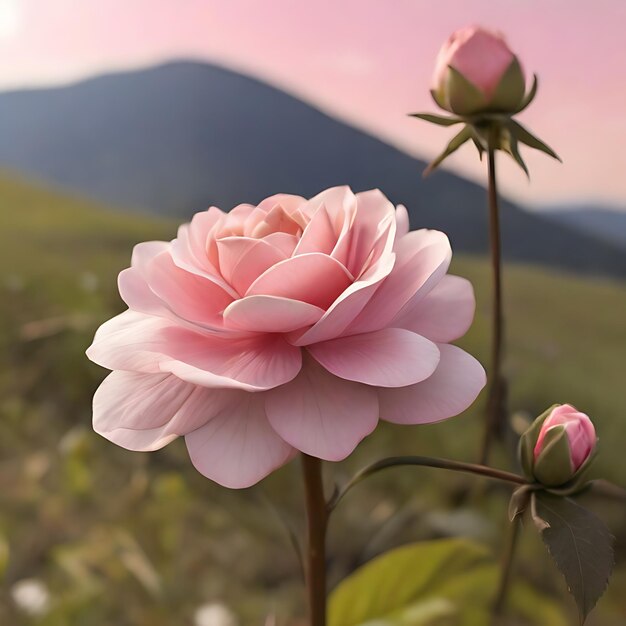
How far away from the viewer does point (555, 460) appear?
0.20 metres

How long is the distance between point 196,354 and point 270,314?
0.03 meters

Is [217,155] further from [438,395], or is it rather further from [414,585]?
[438,395]

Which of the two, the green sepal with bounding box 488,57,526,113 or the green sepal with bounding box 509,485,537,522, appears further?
the green sepal with bounding box 488,57,526,113

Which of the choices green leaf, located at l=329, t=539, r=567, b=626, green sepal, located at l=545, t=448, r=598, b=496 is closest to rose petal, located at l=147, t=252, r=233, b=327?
green sepal, located at l=545, t=448, r=598, b=496

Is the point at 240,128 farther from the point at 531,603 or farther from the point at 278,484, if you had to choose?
the point at 531,603

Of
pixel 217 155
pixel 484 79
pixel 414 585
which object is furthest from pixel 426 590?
pixel 217 155

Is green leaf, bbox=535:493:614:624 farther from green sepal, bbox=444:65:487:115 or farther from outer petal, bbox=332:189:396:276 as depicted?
green sepal, bbox=444:65:487:115

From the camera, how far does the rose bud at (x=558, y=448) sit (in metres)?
0.20

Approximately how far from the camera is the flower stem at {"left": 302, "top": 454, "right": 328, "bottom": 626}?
0.20 m

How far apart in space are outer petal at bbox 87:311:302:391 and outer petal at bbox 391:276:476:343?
1.5 inches

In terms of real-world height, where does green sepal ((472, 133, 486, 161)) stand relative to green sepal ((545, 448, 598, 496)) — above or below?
above

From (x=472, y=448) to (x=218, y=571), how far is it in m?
0.29

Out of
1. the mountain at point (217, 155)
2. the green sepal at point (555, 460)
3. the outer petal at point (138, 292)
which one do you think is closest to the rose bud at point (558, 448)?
the green sepal at point (555, 460)

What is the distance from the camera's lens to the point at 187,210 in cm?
152
